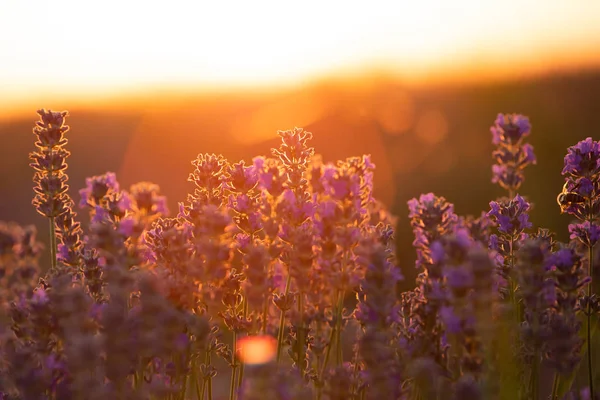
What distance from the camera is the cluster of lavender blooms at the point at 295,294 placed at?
6.48 feet

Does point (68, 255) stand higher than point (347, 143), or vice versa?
point (347, 143)

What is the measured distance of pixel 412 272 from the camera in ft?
37.3

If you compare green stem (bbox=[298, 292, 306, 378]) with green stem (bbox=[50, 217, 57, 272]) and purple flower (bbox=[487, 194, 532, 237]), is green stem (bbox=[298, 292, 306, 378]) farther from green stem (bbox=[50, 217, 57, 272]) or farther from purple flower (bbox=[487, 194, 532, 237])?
green stem (bbox=[50, 217, 57, 272])

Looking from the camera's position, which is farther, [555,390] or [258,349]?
[555,390]

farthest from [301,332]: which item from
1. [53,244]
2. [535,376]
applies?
[53,244]

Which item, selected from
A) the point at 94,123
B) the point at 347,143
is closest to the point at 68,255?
the point at 347,143

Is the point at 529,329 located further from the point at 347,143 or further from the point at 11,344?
the point at 347,143

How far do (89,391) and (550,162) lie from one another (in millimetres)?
12569

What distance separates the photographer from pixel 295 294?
9.57ft

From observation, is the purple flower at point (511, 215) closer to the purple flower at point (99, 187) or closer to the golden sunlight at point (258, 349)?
the golden sunlight at point (258, 349)

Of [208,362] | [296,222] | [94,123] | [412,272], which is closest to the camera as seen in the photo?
[296,222]

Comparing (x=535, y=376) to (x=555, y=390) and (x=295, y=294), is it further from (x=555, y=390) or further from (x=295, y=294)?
(x=295, y=294)

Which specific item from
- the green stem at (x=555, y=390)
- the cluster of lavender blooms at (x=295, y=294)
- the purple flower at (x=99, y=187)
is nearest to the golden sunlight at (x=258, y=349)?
the cluster of lavender blooms at (x=295, y=294)

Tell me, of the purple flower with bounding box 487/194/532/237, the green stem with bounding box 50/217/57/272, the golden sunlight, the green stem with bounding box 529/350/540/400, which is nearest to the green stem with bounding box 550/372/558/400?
the green stem with bounding box 529/350/540/400
